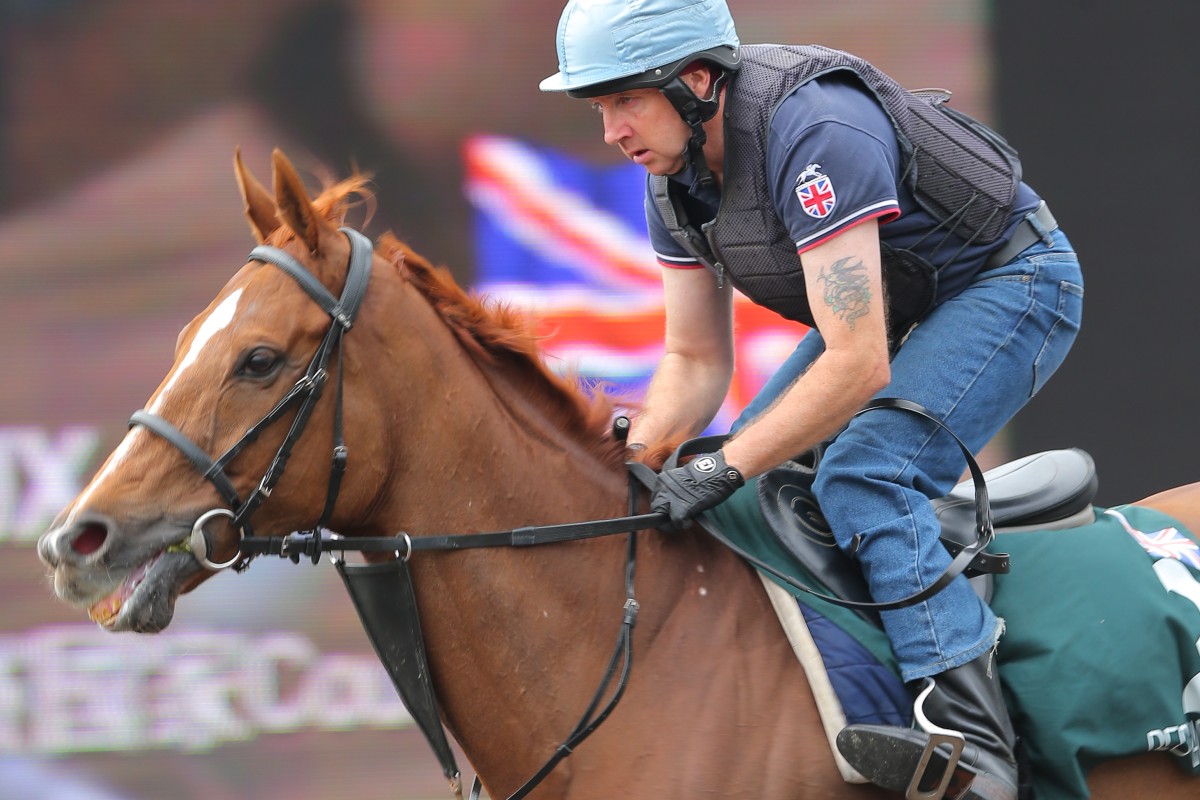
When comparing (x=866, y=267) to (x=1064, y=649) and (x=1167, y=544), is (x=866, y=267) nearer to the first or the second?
(x=1064, y=649)

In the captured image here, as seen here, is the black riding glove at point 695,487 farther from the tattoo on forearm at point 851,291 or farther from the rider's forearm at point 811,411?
the tattoo on forearm at point 851,291

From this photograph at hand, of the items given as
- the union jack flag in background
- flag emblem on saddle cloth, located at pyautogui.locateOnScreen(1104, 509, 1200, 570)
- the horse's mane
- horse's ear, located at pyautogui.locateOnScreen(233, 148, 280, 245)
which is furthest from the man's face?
the union jack flag in background

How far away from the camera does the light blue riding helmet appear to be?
2416mm

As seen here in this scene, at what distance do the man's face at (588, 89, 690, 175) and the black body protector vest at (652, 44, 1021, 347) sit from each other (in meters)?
0.12

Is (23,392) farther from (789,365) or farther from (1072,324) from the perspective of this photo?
(1072,324)

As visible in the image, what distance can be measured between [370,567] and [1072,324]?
1.66 m

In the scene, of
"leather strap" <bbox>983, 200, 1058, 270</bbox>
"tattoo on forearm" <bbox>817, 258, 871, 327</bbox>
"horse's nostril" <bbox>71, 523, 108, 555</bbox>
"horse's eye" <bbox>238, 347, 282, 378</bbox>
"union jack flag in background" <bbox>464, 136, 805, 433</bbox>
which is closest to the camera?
"horse's nostril" <bbox>71, 523, 108, 555</bbox>

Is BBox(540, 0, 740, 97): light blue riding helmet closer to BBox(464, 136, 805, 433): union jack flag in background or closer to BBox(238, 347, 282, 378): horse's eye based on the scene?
BBox(238, 347, 282, 378): horse's eye

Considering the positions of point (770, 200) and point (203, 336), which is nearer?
point (203, 336)

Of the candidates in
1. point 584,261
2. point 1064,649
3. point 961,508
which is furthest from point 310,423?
point 584,261

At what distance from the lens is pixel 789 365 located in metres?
2.93

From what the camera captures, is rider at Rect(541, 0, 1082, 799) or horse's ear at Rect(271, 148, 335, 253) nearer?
horse's ear at Rect(271, 148, 335, 253)

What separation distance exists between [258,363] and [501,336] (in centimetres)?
52

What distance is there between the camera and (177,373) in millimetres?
2172
